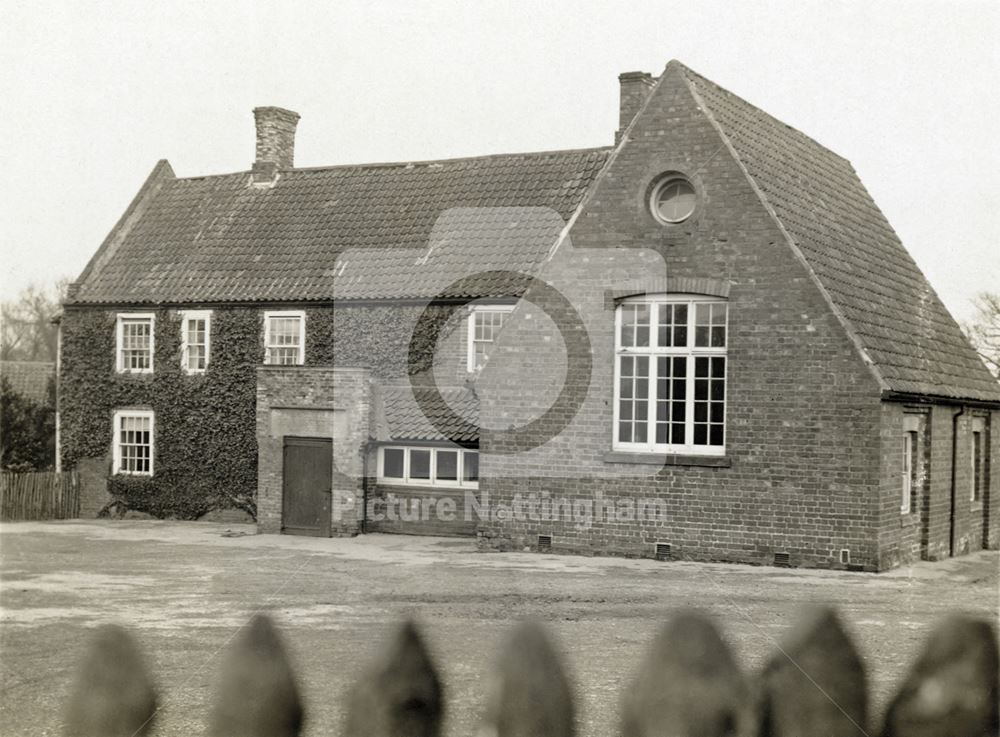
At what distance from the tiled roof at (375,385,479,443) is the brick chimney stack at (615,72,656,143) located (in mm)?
7773

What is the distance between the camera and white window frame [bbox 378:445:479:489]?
24.1 metres

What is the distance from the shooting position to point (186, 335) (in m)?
28.8

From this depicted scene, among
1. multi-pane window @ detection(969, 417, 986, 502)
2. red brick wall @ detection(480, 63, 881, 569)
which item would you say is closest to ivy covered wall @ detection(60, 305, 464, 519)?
red brick wall @ detection(480, 63, 881, 569)

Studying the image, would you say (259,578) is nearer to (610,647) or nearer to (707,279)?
(610,647)

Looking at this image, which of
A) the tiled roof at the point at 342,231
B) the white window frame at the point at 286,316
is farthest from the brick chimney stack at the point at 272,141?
the white window frame at the point at 286,316

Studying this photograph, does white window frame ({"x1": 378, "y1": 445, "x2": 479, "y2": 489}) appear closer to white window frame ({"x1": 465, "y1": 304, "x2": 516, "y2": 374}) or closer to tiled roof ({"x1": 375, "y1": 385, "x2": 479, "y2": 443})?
tiled roof ({"x1": 375, "y1": 385, "x2": 479, "y2": 443})

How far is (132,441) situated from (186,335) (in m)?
3.42

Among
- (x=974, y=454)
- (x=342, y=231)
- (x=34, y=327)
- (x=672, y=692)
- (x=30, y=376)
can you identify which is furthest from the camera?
(x=34, y=327)

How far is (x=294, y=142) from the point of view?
33.0 metres

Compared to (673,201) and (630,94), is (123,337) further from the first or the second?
(673,201)

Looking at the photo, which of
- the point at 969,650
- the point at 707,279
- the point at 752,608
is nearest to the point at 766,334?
the point at 707,279

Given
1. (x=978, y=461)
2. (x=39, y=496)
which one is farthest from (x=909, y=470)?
(x=39, y=496)

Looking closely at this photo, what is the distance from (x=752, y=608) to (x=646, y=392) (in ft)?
19.7

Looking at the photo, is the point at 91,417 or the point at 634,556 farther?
the point at 91,417
